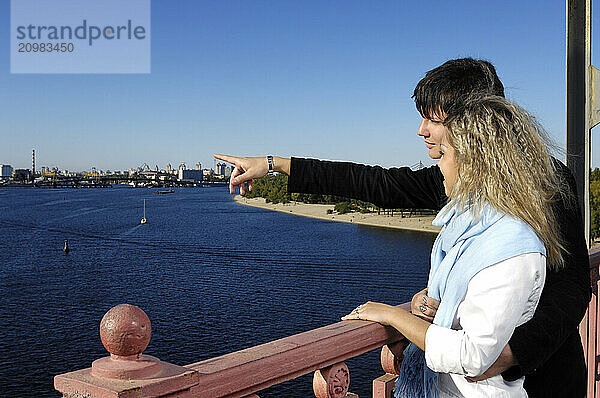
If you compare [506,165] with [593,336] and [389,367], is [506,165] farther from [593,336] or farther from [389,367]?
[593,336]

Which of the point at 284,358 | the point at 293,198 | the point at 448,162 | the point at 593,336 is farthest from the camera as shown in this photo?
the point at 293,198

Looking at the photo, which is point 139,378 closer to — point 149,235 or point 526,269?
point 526,269

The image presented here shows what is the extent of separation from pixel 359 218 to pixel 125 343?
8884cm

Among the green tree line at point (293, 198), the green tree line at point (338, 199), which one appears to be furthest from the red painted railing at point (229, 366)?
the green tree line at point (293, 198)

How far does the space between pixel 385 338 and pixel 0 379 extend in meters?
28.1

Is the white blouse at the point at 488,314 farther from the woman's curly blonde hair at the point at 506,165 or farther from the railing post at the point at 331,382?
the railing post at the point at 331,382

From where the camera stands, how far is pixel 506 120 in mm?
1529

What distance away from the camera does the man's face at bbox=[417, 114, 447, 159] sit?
1.76 m

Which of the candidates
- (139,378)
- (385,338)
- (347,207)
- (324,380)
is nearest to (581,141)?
(385,338)

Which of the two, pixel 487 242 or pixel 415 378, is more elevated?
pixel 487 242

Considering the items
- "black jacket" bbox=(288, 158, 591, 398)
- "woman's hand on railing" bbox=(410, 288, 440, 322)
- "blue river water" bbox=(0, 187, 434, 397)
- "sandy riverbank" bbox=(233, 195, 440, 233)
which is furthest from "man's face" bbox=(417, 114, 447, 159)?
"sandy riverbank" bbox=(233, 195, 440, 233)

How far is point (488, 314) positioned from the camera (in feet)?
4.49

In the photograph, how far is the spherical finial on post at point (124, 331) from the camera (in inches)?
45.1

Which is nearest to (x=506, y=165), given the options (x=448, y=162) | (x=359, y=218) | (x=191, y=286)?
(x=448, y=162)
